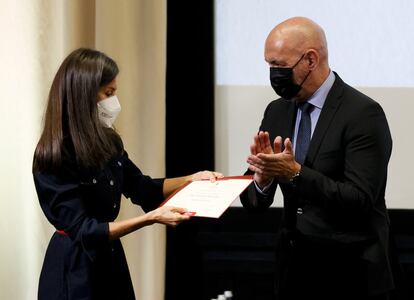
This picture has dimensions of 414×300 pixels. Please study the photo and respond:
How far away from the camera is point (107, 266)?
1.99 m

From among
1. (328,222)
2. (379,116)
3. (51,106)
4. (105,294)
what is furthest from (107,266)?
(379,116)

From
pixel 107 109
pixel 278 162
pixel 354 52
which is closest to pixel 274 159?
pixel 278 162

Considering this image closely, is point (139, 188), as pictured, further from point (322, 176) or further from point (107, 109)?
point (322, 176)

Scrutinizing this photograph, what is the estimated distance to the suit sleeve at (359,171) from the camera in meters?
1.81

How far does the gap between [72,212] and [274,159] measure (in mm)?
608

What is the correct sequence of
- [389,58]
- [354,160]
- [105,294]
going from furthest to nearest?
1. [389,58]
2. [105,294]
3. [354,160]

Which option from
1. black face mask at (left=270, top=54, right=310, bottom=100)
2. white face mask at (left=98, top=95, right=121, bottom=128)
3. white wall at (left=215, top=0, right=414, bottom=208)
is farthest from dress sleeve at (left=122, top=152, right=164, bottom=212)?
white wall at (left=215, top=0, right=414, bottom=208)

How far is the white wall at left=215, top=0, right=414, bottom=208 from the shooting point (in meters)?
2.92

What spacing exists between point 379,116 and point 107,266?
A: 0.94m

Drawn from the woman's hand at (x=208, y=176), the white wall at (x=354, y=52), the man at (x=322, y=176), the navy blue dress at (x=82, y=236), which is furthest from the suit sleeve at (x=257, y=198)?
the white wall at (x=354, y=52)

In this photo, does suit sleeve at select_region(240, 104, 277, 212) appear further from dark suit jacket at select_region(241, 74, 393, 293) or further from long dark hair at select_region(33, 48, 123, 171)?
long dark hair at select_region(33, 48, 123, 171)

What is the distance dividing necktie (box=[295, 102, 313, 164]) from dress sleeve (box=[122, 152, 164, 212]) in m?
0.55

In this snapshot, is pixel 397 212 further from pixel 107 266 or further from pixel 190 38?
pixel 107 266

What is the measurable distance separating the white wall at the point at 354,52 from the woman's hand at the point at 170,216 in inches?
47.6
